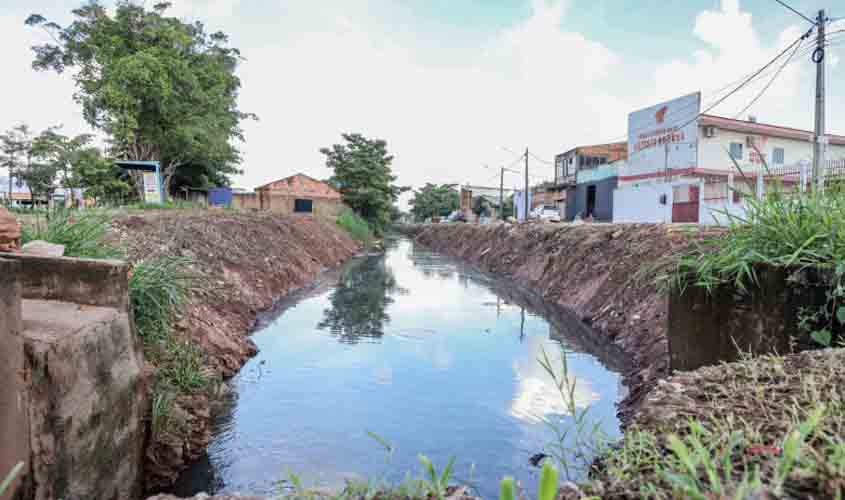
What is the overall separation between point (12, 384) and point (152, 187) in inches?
603

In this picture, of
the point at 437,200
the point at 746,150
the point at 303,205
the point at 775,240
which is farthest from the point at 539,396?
the point at 437,200

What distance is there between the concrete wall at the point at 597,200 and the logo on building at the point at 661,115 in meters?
4.29

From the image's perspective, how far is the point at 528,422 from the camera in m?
4.41

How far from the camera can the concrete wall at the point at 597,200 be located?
26.9 m

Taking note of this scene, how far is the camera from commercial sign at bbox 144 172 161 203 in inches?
599

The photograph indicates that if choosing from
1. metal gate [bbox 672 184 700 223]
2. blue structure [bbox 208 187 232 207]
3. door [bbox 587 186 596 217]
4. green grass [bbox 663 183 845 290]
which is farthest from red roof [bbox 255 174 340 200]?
green grass [bbox 663 183 845 290]

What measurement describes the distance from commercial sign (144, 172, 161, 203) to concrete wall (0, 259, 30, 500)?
48.9 ft

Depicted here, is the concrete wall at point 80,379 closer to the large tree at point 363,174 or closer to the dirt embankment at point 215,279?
the dirt embankment at point 215,279

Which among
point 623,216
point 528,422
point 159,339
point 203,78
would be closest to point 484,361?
point 528,422

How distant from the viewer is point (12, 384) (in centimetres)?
202

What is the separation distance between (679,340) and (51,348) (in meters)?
4.45

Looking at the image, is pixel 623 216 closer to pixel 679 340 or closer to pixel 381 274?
pixel 381 274

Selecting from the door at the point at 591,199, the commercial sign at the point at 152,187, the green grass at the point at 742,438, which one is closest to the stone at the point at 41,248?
the green grass at the point at 742,438

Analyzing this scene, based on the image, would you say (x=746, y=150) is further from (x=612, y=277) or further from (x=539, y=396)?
(x=539, y=396)
